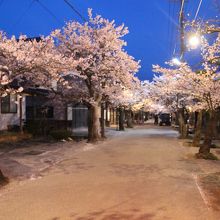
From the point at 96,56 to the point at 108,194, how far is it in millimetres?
18050

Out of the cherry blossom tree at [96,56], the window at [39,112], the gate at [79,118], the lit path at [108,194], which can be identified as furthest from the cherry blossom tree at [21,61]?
the gate at [79,118]

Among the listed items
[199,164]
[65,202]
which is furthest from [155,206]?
[199,164]

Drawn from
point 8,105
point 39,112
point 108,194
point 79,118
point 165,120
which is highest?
point 8,105

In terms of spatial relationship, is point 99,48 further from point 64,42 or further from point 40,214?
point 40,214

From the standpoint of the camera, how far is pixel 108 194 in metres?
10.4

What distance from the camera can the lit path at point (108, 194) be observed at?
28.0 ft

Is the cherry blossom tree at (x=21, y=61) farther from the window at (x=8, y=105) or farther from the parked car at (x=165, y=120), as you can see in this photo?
the parked car at (x=165, y=120)

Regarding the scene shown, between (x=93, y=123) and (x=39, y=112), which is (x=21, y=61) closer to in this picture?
(x=93, y=123)

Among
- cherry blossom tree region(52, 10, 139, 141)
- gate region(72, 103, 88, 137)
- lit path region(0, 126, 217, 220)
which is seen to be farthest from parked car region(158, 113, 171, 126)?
lit path region(0, 126, 217, 220)

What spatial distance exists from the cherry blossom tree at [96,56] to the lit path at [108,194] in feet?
39.6

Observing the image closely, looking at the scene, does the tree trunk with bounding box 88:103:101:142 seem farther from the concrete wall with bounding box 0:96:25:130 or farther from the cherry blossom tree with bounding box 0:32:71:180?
the cherry blossom tree with bounding box 0:32:71:180

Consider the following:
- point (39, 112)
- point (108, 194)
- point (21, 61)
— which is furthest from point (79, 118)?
point (108, 194)

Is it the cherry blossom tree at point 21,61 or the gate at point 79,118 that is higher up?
the cherry blossom tree at point 21,61

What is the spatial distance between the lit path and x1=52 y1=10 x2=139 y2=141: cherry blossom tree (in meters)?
12.1
